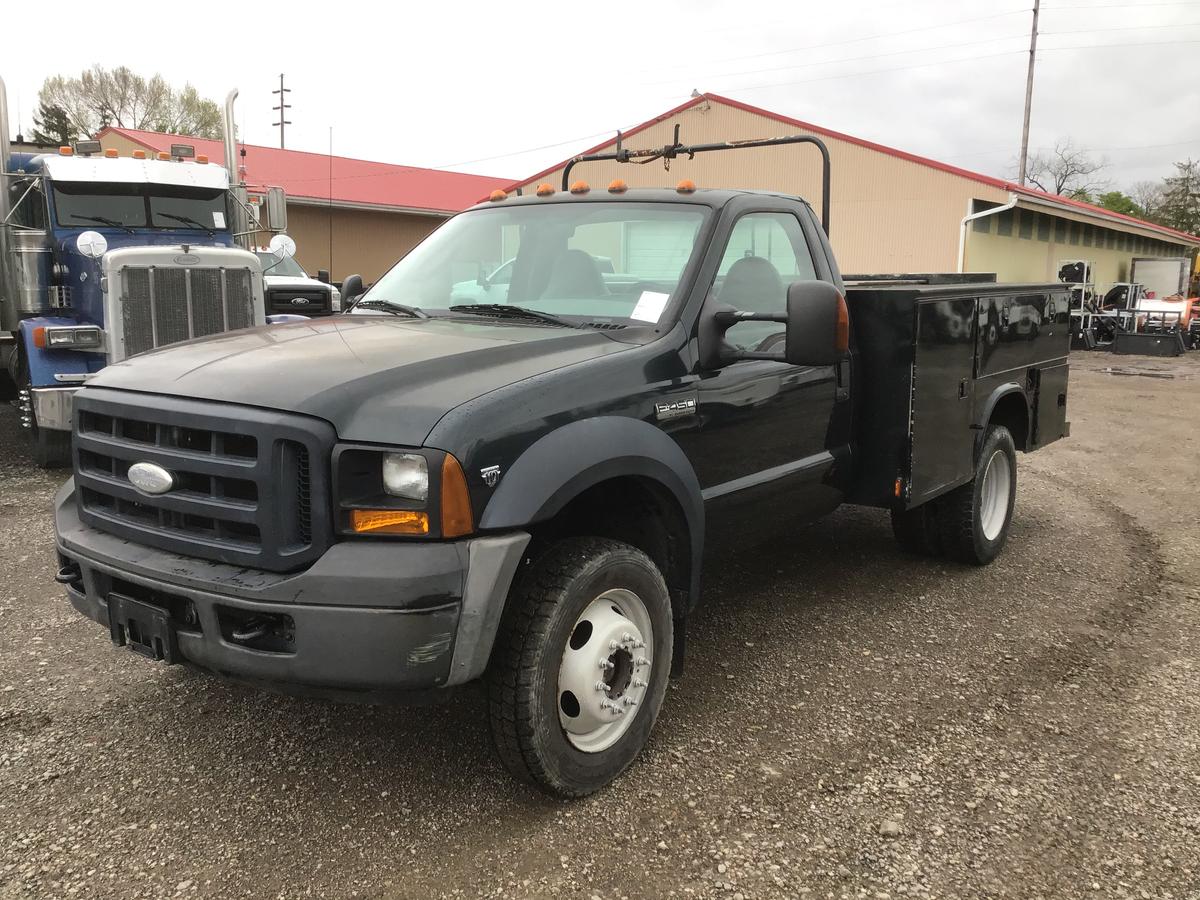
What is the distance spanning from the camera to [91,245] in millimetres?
7785

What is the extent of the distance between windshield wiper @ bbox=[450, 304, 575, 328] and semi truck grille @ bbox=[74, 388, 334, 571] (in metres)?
1.28

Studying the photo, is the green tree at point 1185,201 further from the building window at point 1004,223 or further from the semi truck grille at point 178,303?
the semi truck grille at point 178,303

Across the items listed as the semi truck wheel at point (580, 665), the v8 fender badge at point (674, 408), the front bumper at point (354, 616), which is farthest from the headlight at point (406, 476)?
the v8 fender badge at point (674, 408)

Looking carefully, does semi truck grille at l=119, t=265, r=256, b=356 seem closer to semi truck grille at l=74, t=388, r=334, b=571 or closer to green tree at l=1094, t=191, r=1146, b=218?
Answer: semi truck grille at l=74, t=388, r=334, b=571

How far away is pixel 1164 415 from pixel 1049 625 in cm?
935

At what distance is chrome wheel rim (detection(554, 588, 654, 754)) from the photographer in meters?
3.01

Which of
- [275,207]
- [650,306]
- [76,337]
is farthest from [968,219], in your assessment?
[650,306]

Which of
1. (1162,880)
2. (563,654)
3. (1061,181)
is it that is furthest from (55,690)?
(1061,181)

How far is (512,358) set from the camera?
3094mm

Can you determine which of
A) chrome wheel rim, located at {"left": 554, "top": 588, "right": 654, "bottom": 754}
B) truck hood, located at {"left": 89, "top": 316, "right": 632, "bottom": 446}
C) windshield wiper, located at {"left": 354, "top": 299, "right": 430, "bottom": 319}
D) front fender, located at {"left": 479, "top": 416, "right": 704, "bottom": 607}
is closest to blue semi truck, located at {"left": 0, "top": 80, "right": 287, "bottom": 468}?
windshield wiper, located at {"left": 354, "top": 299, "right": 430, "bottom": 319}

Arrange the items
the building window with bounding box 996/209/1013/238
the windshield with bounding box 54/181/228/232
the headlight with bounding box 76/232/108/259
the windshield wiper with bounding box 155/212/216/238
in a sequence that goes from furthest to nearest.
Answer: the building window with bounding box 996/209/1013/238, the windshield wiper with bounding box 155/212/216/238, the windshield with bounding box 54/181/228/232, the headlight with bounding box 76/232/108/259

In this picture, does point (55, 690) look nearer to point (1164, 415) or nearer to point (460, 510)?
point (460, 510)

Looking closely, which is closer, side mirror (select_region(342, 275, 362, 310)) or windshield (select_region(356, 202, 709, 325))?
windshield (select_region(356, 202, 709, 325))

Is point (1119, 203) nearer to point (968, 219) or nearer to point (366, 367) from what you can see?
point (968, 219)
